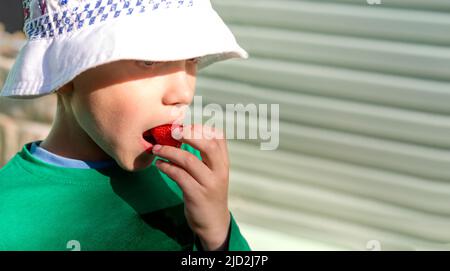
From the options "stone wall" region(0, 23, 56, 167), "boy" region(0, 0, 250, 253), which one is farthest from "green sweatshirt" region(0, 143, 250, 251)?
"stone wall" region(0, 23, 56, 167)

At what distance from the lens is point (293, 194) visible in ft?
9.97

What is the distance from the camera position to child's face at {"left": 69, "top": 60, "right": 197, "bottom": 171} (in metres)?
1.78

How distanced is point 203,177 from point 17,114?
2101 millimetres

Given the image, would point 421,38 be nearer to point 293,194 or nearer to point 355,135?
point 355,135

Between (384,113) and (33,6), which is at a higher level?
(33,6)

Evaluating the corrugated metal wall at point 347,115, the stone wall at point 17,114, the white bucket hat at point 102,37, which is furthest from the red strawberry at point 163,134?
the stone wall at point 17,114

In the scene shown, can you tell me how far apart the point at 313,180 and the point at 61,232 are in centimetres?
138

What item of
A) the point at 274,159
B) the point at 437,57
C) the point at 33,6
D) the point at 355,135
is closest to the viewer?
the point at 33,6

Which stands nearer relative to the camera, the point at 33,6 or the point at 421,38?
the point at 33,6

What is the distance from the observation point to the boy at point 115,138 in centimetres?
176

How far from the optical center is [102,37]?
174 cm

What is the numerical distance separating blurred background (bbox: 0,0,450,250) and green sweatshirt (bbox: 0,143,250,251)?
104 centimetres

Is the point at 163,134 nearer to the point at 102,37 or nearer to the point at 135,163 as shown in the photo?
the point at 135,163

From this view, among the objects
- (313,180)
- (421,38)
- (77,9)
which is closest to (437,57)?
(421,38)
